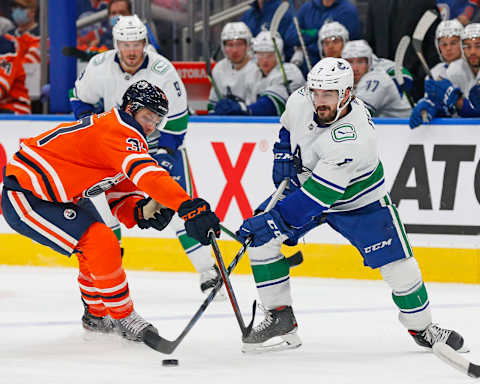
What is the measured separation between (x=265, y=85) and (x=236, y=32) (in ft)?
1.58

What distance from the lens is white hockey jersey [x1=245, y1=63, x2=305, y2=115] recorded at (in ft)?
21.8

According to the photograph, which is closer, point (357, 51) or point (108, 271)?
point (108, 271)

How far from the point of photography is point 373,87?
631cm

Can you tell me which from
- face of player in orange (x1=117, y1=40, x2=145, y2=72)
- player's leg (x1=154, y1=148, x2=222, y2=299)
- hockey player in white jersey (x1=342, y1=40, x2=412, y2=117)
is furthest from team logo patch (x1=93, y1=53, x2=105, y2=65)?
hockey player in white jersey (x1=342, y1=40, x2=412, y2=117)

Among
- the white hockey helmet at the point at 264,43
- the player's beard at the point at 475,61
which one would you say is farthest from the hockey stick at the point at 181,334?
the white hockey helmet at the point at 264,43

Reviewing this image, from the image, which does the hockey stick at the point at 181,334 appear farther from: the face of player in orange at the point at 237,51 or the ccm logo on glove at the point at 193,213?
the face of player in orange at the point at 237,51

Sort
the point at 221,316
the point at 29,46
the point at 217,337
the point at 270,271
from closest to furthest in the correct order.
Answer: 1. the point at 270,271
2. the point at 217,337
3. the point at 221,316
4. the point at 29,46

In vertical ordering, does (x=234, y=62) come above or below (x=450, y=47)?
below

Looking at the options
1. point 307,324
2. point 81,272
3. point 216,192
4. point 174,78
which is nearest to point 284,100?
point 216,192

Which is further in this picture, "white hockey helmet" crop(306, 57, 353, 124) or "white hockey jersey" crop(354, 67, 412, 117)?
"white hockey jersey" crop(354, 67, 412, 117)

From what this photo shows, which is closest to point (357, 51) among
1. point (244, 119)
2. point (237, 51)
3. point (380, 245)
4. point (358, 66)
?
point (358, 66)

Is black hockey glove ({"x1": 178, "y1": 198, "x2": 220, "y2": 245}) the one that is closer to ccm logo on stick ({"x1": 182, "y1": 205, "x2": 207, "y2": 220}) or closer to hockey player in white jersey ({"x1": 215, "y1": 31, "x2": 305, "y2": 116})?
ccm logo on stick ({"x1": 182, "y1": 205, "x2": 207, "y2": 220})

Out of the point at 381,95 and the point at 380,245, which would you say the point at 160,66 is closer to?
the point at 381,95

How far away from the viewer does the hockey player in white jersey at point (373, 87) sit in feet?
20.7
